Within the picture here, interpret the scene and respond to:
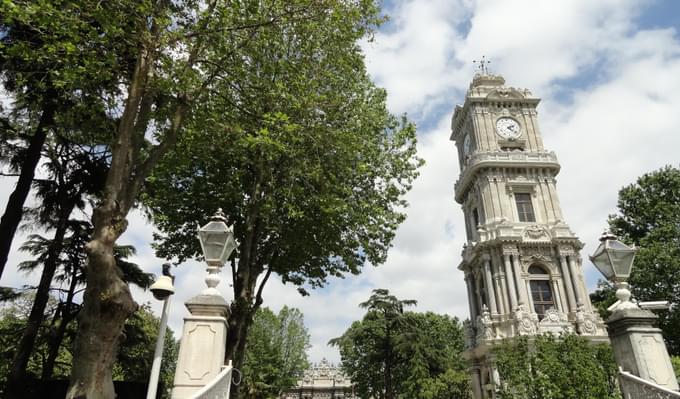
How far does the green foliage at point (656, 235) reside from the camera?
28.9 metres

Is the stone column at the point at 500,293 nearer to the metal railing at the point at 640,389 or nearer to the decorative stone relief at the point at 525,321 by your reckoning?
the decorative stone relief at the point at 525,321

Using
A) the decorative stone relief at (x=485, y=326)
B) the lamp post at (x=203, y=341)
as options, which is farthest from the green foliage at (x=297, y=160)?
the decorative stone relief at (x=485, y=326)

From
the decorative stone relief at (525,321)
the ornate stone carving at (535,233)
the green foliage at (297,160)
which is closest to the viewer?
the green foliage at (297,160)

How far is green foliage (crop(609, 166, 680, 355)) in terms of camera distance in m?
28.9

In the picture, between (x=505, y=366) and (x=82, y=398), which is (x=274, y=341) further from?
(x=82, y=398)

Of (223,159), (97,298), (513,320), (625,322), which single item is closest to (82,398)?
(97,298)

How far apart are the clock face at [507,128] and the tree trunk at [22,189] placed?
102ft

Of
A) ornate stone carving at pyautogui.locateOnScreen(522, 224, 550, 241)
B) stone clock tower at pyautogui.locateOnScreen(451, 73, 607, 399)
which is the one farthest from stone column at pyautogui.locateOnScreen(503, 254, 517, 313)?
ornate stone carving at pyautogui.locateOnScreen(522, 224, 550, 241)

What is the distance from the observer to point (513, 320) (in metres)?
29.1

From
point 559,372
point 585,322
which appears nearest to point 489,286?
point 585,322

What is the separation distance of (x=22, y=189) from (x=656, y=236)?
35.9m

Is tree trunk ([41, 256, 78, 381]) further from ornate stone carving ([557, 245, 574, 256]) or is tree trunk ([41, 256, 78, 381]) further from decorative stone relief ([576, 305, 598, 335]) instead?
ornate stone carving ([557, 245, 574, 256])

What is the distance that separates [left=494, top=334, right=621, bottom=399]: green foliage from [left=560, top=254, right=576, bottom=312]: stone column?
1428 centimetres

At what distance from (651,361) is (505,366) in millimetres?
10552
